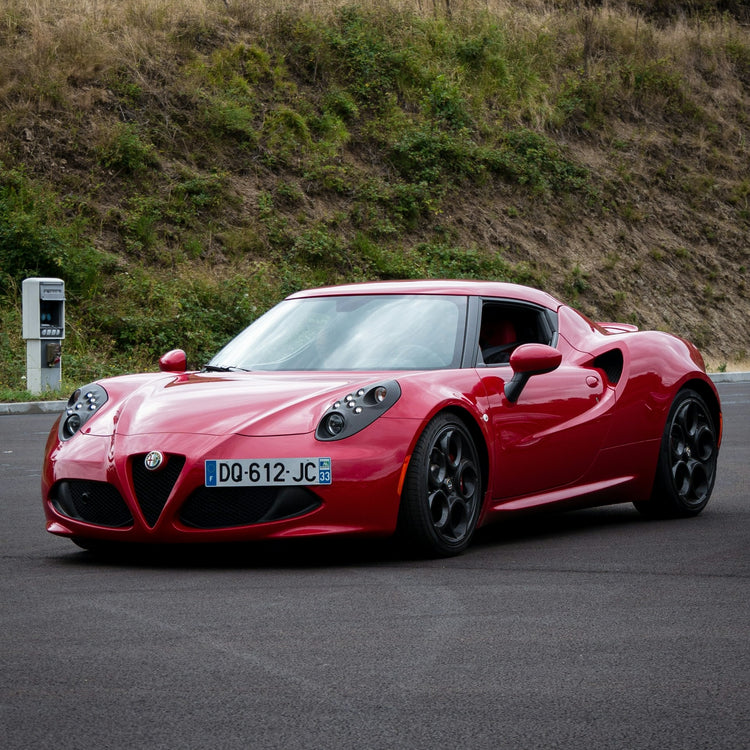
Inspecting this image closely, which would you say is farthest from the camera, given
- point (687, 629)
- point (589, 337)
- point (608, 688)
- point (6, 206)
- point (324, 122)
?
point (324, 122)

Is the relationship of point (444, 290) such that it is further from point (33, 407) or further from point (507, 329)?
point (33, 407)

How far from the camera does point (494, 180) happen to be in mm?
33344

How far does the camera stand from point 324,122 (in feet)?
105

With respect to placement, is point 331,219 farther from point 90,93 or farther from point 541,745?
point 541,745

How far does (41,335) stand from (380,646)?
17.0 metres

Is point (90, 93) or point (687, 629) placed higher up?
point (90, 93)

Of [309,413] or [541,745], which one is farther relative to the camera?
[309,413]

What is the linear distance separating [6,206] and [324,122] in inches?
355

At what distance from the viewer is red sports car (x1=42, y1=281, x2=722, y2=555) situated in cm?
618

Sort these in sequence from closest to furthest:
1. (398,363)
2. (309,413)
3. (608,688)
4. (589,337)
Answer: (608,688), (309,413), (398,363), (589,337)

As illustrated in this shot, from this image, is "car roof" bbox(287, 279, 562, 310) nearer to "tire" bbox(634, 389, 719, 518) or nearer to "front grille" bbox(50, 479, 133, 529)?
"tire" bbox(634, 389, 719, 518)

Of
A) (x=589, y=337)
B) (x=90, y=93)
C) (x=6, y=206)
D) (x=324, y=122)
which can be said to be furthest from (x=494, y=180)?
(x=589, y=337)

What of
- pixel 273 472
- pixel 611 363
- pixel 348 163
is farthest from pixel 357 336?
pixel 348 163

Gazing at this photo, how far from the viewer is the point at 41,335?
68.4 ft
